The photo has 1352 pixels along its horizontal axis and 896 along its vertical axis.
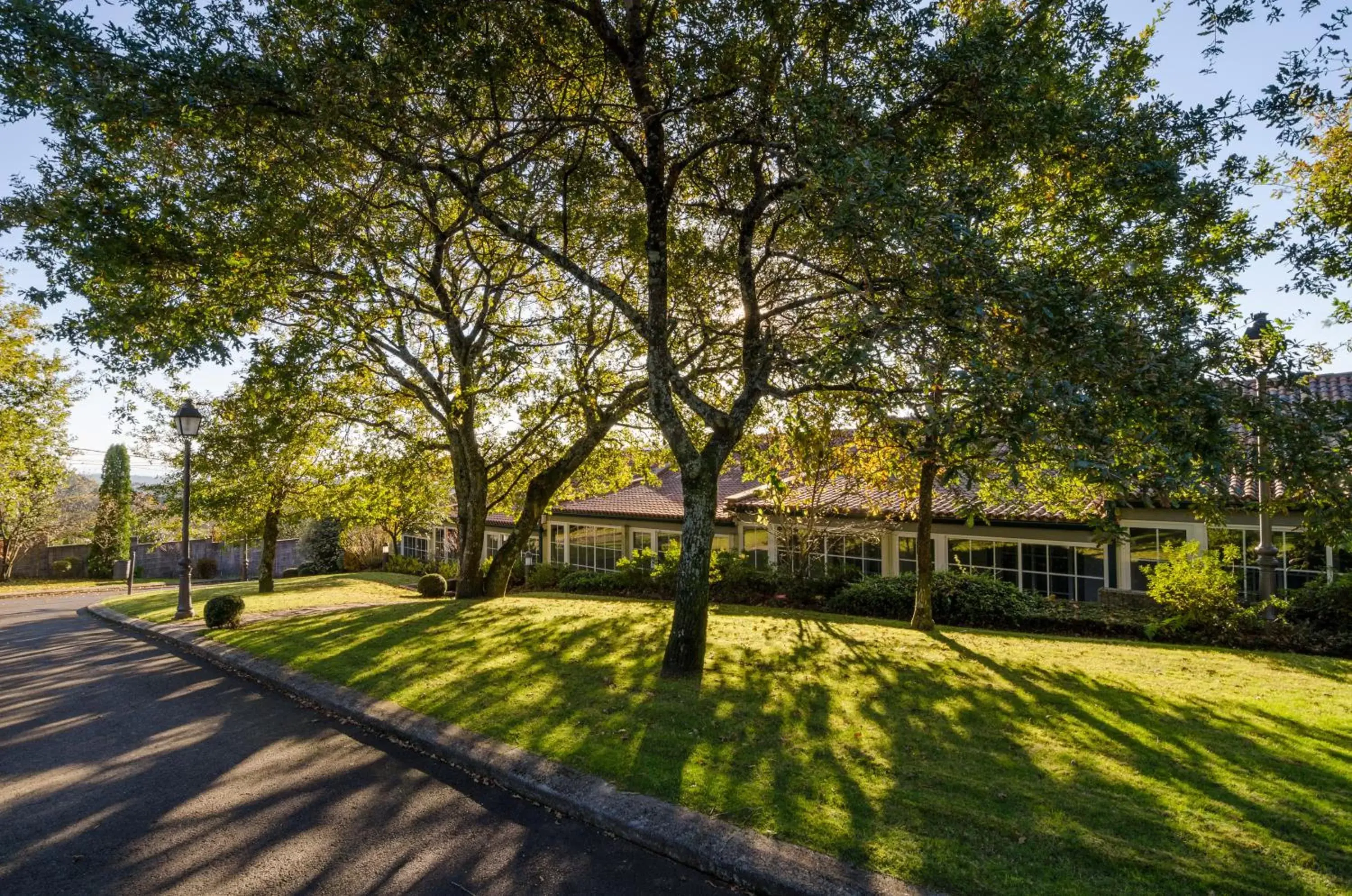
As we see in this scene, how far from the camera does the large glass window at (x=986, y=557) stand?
16.7 meters

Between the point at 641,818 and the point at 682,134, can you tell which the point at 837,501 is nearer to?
the point at 682,134

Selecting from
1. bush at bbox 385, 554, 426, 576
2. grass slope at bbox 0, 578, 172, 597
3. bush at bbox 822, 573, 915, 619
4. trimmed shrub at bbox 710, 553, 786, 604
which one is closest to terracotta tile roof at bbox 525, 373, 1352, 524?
bush at bbox 822, 573, 915, 619

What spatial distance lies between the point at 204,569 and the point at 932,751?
1485 inches

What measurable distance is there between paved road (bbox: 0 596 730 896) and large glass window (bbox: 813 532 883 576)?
13.7m

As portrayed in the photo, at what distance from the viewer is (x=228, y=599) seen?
1255 centimetres

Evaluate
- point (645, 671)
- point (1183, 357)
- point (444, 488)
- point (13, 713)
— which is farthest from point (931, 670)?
point (444, 488)

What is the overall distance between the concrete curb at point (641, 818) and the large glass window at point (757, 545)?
14.9 m

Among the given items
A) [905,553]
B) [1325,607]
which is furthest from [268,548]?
[1325,607]

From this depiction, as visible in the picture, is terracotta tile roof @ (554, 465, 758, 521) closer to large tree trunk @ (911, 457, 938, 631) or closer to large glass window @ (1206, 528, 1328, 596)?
large tree trunk @ (911, 457, 938, 631)

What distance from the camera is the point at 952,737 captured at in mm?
6199

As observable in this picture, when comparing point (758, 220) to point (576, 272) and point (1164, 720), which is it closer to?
point (576, 272)

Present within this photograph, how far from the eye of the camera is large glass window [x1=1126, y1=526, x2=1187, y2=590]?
48.9 ft

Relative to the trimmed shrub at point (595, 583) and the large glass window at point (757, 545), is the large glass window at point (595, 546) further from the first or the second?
the large glass window at point (757, 545)

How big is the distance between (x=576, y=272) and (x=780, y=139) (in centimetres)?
280
